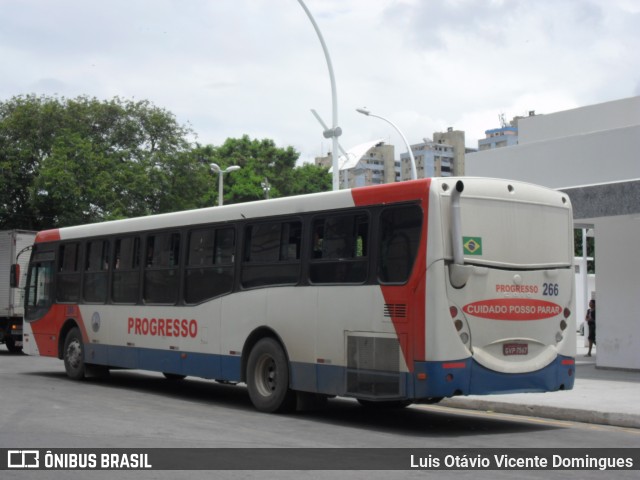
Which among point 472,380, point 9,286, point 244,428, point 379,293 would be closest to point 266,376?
point 244,428

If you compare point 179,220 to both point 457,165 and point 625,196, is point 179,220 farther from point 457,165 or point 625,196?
point 457,165

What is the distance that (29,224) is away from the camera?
4212cm

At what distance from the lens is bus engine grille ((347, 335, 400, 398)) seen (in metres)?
11.8

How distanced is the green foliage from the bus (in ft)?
83.8

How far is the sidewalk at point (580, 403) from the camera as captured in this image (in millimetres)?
13142

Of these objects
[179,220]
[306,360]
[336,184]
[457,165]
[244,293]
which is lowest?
[306,360]

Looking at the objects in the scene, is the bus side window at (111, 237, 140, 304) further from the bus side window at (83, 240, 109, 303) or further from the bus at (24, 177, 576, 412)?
the bus at (24, 177, 576, 412)

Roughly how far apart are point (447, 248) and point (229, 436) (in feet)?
11.0

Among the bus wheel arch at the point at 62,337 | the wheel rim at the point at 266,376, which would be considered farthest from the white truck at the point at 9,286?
the wheel rim at the point at 266,376

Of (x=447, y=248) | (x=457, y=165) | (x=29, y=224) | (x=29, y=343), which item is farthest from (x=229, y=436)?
(x=457, y=165)

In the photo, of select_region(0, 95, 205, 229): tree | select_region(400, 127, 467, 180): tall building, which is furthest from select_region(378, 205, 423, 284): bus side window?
select_region(400, 127, 467, 180): tall building

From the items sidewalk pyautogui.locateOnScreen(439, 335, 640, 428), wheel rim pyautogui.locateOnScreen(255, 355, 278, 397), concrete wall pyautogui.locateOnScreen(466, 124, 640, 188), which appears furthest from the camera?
concrete wall pyautogui.locateOnScreen(466, 124, 640, 188)

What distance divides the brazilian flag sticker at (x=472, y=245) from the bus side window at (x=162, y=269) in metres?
5.96

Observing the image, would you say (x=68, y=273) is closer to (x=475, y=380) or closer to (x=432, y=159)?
(x=475, y=380)
